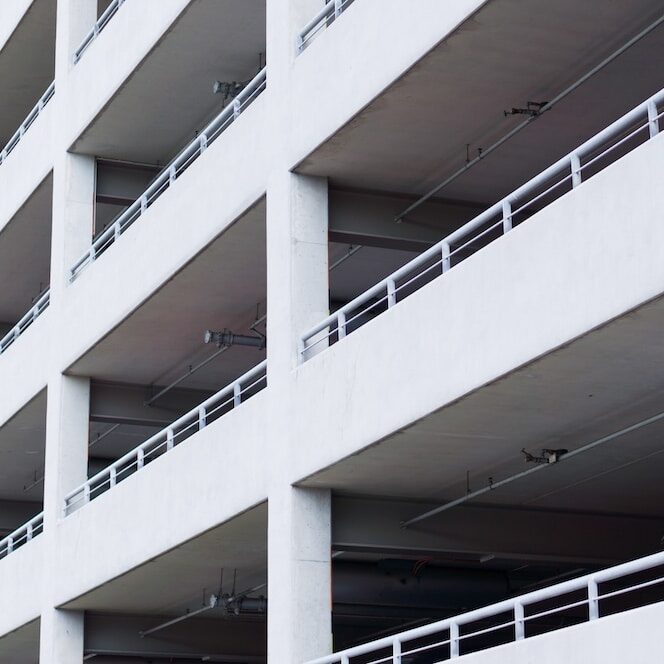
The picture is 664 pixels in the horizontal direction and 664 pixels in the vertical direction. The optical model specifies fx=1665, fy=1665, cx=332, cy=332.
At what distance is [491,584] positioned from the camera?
27.0 metres

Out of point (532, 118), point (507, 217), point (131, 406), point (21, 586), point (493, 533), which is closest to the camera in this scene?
point (507, 217)

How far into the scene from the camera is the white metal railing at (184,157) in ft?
82.5

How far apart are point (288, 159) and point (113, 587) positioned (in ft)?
29.2

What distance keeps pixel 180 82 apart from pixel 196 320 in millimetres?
4273

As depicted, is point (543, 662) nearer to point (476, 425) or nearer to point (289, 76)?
point (476, 425)

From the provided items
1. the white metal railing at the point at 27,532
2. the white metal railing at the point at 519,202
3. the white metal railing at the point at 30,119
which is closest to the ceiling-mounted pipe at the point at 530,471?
the white metal railing at the point at 519,202

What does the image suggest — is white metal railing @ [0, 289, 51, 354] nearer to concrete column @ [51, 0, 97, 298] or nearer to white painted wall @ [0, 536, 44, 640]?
concrete column @ [51, 0, 97, 298]

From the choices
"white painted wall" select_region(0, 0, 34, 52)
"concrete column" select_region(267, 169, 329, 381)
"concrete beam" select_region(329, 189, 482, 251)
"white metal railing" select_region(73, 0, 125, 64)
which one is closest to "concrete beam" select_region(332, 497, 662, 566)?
"concrete column" select_region(267, 169, 329, 381)

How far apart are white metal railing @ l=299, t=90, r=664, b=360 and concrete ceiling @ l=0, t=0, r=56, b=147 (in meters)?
11.0

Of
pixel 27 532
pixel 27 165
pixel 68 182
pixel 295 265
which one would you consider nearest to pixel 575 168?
pixel 295 265

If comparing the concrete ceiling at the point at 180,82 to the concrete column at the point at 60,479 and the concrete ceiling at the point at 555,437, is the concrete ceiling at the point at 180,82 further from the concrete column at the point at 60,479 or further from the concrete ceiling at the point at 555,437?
the concrete ceiling at the point at 555,437

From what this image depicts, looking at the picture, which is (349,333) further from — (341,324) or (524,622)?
(524,622)

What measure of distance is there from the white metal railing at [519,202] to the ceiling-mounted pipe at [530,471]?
2655mm

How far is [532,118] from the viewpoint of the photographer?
2114cm
